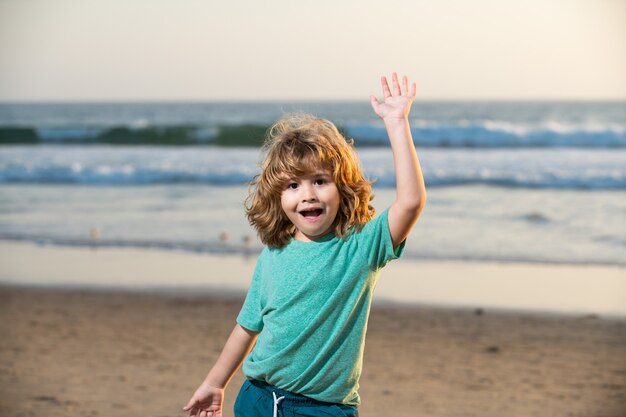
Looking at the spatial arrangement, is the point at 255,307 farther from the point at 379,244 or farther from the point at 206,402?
the point at 379,244

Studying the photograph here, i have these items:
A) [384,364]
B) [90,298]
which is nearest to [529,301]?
[384,364]

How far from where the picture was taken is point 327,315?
214 centimetres

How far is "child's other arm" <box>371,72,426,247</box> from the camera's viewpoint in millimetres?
2043

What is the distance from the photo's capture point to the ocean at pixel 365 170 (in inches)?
342

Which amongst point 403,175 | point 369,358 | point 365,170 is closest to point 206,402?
point 403,175

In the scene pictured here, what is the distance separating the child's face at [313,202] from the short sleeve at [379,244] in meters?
0.11

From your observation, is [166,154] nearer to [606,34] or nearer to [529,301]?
[606,34]

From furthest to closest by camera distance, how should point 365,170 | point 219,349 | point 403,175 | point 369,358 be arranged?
point 365,170 < point 219,349 < point 369,358 < point 403,175

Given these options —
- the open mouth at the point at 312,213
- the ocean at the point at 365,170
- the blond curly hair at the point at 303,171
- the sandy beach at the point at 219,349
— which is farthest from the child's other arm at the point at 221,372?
the sandy beach at the point at 219,349

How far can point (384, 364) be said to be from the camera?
5.16 m

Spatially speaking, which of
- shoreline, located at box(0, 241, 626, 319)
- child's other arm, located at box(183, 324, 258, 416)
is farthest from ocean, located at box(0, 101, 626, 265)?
child's other arm, located at box(183, 324, 258, 416)

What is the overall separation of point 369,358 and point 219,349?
946 mm

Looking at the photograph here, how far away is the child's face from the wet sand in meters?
2.34

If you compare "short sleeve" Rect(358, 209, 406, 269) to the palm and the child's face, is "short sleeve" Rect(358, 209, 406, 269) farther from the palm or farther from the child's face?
the palm
